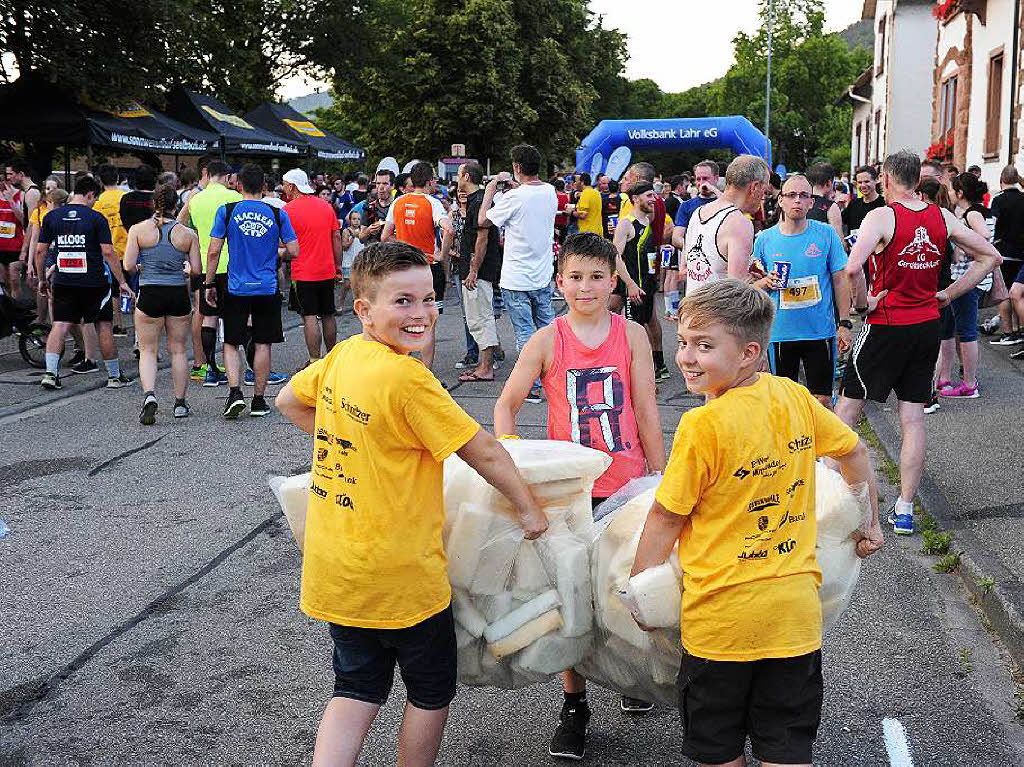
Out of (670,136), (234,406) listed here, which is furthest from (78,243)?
(670,136)

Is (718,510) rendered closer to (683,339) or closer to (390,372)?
(683,339)

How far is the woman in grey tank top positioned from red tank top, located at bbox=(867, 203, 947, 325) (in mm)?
5635

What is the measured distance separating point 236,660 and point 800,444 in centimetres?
266

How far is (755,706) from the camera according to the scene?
2801mm

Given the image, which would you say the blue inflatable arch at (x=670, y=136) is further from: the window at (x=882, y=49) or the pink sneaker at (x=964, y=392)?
the pink sneaker at (x=964, y=392)

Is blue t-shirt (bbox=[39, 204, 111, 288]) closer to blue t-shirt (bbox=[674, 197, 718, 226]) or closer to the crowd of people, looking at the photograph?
the crowd of people

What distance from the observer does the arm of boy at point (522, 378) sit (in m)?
3.82

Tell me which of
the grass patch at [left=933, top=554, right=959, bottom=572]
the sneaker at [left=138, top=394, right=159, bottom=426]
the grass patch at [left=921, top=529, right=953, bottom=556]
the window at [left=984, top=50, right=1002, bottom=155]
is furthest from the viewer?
the window at [left=984, top=50, right=1002, bottom=155]

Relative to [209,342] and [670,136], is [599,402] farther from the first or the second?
[670,136]

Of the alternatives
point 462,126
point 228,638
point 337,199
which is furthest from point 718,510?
point 462,126

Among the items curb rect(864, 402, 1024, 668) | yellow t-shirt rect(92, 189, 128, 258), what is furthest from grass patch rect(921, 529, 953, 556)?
yellow t-shirt rect(92, 189, 128, 258)

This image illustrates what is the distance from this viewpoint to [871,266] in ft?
20.9

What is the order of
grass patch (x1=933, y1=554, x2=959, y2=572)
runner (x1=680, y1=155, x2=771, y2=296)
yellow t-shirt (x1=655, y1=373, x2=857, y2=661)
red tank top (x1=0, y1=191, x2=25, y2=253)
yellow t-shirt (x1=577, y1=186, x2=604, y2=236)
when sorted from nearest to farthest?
yellow t-shirt (x1=655, y1=373, x2=857, y2=661) → grass patch (x1=933, y1=554, x2=959, y2=572) → runner (x1=680, y1=155, x2=771, y2=296) → yellow t-shirt (x1=577, y1=186, x2=604, y2=236) → red tank top (x1=0, y1=191, x2=25, y2=253)

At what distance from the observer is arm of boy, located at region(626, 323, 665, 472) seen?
13.0ft
